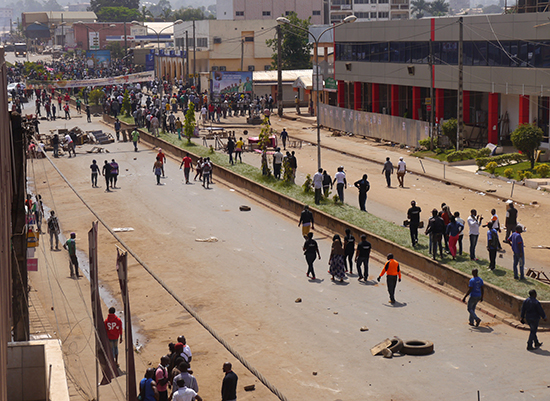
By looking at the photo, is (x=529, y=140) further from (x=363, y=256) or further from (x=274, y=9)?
(x=274, y=9)

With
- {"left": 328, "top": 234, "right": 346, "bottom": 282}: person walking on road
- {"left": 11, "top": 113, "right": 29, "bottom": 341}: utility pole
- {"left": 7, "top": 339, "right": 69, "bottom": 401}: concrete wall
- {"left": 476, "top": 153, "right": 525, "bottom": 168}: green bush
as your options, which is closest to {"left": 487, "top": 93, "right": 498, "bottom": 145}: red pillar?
{"left": 476, "top": 153, "right": 525, "bottom": 168}: green bush

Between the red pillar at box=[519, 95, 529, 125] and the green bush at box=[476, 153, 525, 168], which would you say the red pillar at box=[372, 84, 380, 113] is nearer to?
the red pillar at box=[519, 95, 529, 125]

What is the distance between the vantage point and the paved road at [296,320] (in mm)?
13492

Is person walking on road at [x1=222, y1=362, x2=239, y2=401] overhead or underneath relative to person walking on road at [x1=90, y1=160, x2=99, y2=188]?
underneath

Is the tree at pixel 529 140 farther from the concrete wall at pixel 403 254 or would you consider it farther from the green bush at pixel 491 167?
the concrete wall at pixel 403 254

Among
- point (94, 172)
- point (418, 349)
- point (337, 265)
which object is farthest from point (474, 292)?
point (94, 172)

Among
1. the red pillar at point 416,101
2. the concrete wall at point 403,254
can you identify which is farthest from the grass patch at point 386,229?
the red pillar at point 416,101

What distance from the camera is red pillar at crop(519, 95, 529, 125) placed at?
126 feet

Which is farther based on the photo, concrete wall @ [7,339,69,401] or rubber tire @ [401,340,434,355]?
rubber tire @ [401,340,434,355]

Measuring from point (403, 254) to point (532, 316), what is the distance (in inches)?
258

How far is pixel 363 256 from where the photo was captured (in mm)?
19391

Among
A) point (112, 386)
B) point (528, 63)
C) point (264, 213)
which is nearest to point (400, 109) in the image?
point (528, 63)

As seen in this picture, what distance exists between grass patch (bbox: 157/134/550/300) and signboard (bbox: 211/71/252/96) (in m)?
23.1

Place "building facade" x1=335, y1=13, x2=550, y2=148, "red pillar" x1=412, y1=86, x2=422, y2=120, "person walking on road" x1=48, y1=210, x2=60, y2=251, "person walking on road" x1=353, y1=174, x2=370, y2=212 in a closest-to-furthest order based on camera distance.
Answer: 1. "person walking on road" x1=48, y1=210, x2=60, y2=251
2. "person walking on road" x1=353, y1=174, x2=370, y2=212
3. "building facade" x1=335, y1=13, x2=550, y2=148
4. "red pillar" x1=412, y1=86, x2=422, y2=120
